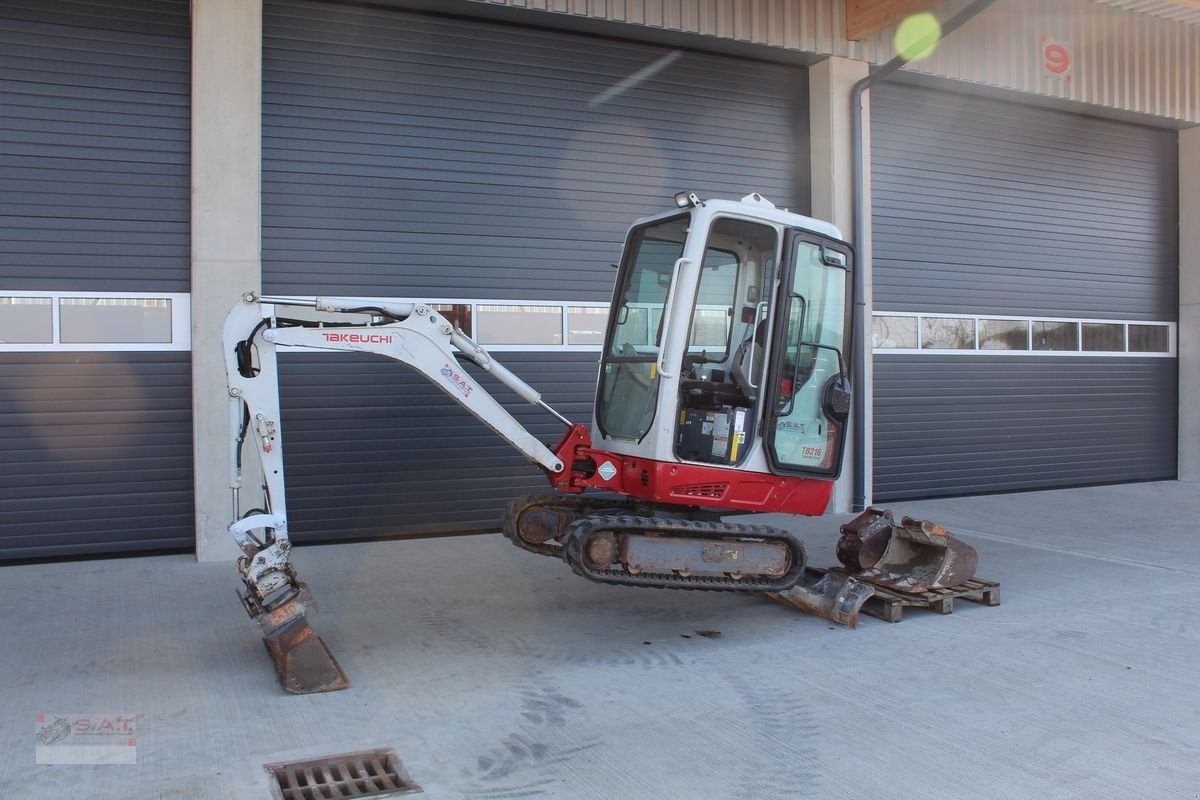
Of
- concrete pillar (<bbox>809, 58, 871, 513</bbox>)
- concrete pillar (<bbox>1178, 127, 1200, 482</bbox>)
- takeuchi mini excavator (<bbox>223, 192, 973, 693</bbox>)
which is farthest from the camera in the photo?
concrete pillar (<bbox>1178, 127, 1200, 482</bbox>)

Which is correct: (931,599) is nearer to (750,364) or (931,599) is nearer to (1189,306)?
(750,364)

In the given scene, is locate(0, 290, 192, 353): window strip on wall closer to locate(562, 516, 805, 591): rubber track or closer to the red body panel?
the red body panel

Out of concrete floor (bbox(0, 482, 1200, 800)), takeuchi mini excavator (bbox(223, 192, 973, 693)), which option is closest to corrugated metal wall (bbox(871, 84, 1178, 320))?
concrete floor (bbox(0, 482, 1200, 800))

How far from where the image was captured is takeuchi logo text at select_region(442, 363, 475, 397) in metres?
5.82

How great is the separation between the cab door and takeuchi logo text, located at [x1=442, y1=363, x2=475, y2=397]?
194cm

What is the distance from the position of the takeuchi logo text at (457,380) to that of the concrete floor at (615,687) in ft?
5.14

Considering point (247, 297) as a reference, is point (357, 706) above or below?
below

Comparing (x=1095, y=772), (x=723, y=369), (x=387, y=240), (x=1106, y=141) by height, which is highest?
(x=1106, y=141)

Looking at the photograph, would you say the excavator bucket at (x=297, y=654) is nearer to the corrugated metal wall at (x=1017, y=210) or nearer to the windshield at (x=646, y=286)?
the windshield at (x=646, y=286)

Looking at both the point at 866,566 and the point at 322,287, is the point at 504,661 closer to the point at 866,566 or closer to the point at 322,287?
the point at 866,566

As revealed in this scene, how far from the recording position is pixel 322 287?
8.90 meters

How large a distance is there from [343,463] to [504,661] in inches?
163

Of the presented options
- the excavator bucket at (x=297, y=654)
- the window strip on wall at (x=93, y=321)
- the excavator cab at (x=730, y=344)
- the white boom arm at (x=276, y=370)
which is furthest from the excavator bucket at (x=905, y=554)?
the window strip on wall at (x=93, y=321)

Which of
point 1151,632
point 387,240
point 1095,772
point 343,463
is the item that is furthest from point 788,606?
point 387,240
